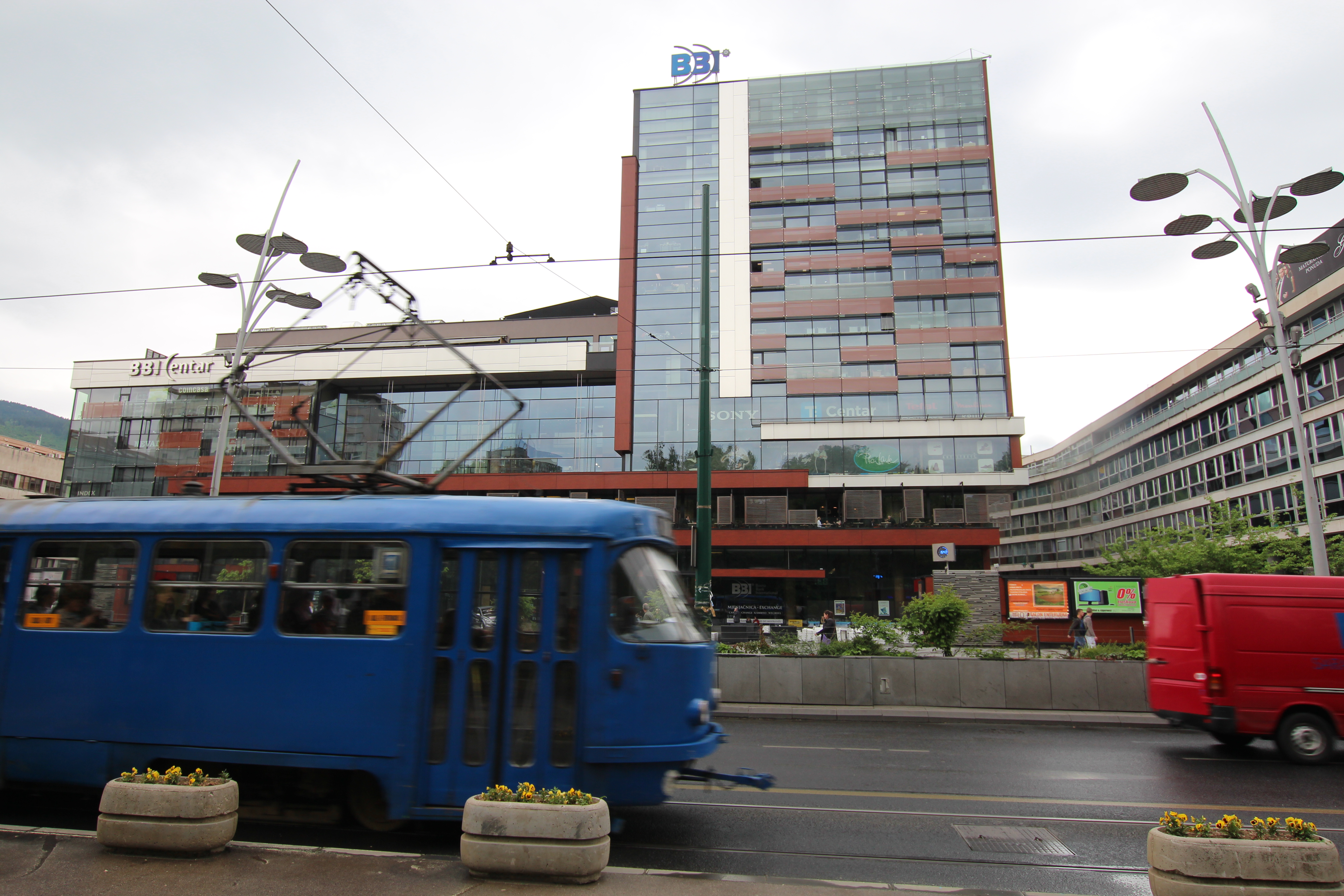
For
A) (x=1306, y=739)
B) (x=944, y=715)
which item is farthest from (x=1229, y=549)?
(x=1306, y=739)

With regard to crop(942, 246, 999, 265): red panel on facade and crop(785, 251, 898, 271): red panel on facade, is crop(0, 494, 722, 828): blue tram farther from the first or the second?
crop(942, 246, 999, 265): red panel on facade

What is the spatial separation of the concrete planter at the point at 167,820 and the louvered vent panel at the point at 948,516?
1580 inches

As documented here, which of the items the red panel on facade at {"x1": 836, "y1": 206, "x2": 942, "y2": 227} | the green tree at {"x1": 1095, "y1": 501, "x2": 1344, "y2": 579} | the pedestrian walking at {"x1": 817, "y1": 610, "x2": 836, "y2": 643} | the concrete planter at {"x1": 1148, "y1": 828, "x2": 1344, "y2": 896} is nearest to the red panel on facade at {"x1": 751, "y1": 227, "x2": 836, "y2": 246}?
the red panel on facade at {"x1": 836, "y1": 206, "x2": 942, "y2": 227}

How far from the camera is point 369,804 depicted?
633 centimetres

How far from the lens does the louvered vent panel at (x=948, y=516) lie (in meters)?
41.5

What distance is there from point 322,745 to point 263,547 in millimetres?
1684

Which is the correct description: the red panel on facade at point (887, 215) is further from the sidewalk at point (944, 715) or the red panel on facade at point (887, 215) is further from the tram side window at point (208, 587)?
the tram side window at point (208, 587)

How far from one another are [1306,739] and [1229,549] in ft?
79.6

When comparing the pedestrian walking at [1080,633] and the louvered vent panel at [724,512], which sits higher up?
the louvered vent panel at [724,512]

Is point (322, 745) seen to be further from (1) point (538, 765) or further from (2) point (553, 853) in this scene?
(2) point (553, 853)

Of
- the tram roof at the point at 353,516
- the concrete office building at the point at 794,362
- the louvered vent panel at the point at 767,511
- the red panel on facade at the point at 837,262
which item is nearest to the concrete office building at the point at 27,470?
the concrete office building at the point at 794,362

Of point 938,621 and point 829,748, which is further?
point 938,621

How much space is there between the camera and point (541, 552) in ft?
20.6

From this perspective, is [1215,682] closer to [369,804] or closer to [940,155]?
[369,804]
